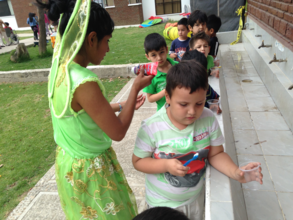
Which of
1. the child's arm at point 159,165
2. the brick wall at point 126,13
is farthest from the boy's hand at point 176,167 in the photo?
the brick wall at point 126,13

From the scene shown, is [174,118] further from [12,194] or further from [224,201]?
[12,194]

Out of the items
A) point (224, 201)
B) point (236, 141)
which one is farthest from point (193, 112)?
point (236, 141)

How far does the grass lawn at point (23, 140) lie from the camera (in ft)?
10.3

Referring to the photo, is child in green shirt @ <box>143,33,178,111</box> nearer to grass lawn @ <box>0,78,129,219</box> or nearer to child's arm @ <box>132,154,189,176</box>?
child's arm @ <box>132,154,189,176</box>

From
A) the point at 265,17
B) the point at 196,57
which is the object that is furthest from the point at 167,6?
the point at 196,57

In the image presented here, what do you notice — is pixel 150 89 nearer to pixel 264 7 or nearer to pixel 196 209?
pixel 196 209

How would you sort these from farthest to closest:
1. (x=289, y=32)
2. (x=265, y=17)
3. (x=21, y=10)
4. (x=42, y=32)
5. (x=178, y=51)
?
1. (x=21, y=10)
2. (x=42, y=32)
3. (x=265, y=17)
4. (x=178, y=51)
5. (x=289, y=32)

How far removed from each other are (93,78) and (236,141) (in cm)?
282

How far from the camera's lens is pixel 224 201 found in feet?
4.74

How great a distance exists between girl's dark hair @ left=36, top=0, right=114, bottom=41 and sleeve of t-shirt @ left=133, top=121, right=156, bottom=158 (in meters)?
0.60

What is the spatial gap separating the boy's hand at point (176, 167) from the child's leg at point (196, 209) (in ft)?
1.15

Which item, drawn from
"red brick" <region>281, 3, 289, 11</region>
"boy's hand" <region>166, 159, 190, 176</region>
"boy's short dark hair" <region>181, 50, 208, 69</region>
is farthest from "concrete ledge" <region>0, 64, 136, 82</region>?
"boy's hand" <region>166, 159, 190, 176</region>

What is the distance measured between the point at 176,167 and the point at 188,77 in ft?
1.64

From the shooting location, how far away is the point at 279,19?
438cm
